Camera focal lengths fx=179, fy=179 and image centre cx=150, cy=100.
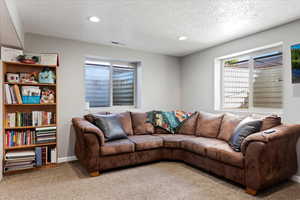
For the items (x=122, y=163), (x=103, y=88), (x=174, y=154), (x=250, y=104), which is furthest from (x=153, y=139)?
(x=250, y=104)

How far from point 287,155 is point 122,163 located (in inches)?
91.1

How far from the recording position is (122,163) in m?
2.86

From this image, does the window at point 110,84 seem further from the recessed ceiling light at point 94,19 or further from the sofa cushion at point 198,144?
the sofa cushion at point 198,144

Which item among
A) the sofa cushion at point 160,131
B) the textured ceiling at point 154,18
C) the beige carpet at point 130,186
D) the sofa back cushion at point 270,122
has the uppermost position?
the textured ceiling at point 154,18

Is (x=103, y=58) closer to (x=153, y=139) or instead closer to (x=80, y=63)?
(x=80, y=63)

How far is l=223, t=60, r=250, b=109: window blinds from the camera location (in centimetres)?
345

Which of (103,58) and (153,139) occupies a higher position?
(103,58)

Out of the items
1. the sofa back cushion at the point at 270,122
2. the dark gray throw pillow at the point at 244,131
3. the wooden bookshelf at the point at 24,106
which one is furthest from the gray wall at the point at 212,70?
the wooden bookshelf at the point at 24,106

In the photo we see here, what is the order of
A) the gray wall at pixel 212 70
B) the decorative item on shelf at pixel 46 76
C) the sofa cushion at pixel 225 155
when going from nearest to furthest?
the sofa cushion at pixel 225 155, the gray wall at pixel 212 70, the decorative item on shelf at pixel 46 76

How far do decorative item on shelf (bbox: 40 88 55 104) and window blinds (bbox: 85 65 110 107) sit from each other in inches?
31.0

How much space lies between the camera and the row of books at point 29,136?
2.72m

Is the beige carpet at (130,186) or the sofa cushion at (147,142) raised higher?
the sofa cushion at (147,142)

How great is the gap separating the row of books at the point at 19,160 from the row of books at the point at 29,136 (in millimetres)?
144

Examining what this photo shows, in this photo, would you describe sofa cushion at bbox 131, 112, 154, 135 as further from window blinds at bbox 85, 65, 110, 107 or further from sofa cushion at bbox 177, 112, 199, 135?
window blinds at bbox 85, 65, 110, 107
